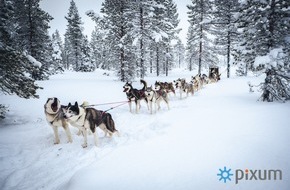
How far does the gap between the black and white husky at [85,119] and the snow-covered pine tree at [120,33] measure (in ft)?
46.5

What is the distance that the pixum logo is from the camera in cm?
293

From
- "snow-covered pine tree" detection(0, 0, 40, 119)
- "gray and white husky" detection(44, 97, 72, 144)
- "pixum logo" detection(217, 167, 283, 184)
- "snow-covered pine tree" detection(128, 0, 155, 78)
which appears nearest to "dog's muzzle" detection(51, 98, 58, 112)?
"gray and white husky" detection(44, 97, 72, 144)

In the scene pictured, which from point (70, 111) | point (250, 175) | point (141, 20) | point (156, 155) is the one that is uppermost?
point (141, 20)

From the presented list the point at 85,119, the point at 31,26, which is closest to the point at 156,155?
the point at 85,119

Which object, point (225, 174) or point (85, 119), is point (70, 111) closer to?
point (85, 119)

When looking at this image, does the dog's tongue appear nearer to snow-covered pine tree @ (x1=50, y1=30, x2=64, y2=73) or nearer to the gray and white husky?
the gray and white husky

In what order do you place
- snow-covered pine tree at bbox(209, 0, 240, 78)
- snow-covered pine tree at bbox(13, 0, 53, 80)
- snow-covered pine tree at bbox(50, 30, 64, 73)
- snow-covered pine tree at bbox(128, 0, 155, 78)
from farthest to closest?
snow-covered pine tree at bbox(50, 30, 64, 73), snow-covered pine tree at bbox(209, 0, 240, 78), snow-covered pine tree at bbox(13, 0, 53, 80), snow-covered pine tree at bbox(128, 0, 155, 78)

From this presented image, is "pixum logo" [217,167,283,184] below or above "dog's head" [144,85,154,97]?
below

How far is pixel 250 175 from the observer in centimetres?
303

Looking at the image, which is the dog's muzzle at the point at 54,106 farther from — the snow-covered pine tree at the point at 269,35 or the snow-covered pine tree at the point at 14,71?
the snow-covered pine tree at the point at 269,35

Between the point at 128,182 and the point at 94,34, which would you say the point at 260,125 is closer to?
the point at 128,182

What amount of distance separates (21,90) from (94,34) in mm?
67062

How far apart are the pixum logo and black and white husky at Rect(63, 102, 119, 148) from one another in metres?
4.01

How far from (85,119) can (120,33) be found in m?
16.9
